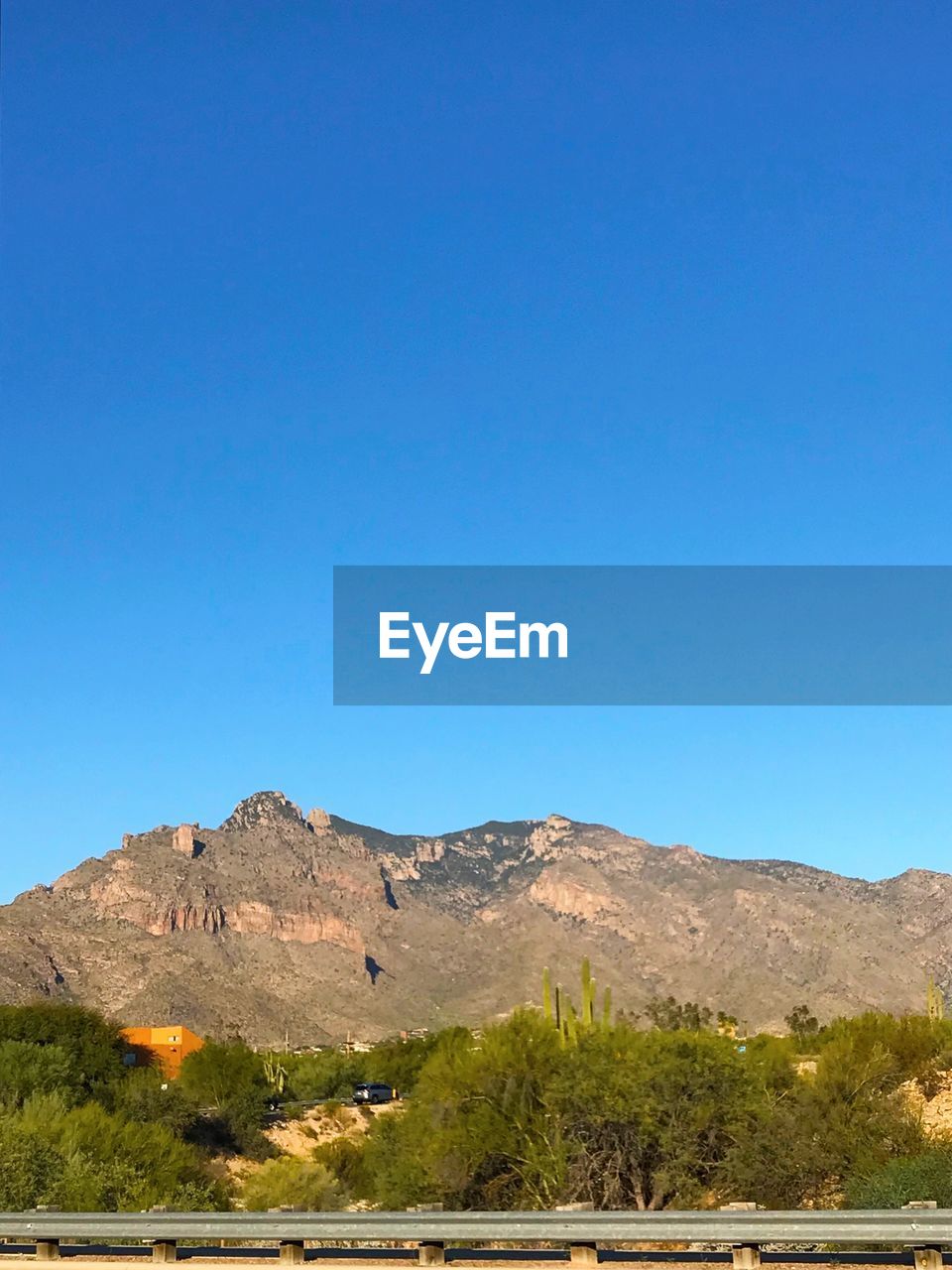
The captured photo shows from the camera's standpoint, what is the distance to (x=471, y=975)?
519ft

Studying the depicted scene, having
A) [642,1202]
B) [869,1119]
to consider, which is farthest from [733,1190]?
[869,1119]

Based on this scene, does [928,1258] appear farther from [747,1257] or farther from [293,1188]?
[293,1188]

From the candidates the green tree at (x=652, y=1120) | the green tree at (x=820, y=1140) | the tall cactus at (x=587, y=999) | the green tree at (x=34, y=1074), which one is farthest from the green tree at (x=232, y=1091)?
the green tree at (x=820, y=1140)

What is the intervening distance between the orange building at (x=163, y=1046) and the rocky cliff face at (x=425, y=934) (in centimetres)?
3106

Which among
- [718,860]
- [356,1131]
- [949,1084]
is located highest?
[718,860]

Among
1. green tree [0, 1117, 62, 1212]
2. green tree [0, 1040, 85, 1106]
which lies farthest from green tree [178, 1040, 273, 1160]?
green tree [0, 1117, 62, 1212]

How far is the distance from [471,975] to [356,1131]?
94.8 m

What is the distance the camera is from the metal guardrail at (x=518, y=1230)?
12.4 meters

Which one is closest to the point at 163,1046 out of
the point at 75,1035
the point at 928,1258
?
the point at 75,1035

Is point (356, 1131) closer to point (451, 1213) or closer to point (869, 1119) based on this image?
point (869, 1119)

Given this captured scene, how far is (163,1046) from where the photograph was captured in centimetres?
8975

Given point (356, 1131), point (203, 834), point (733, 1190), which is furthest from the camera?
point (203, 834)

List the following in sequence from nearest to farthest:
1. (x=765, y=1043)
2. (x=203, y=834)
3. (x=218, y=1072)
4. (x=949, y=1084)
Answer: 1. (x=949, y=1084)
2. (x=765, y=1043)
3. (x=218, y=1072)
4. (x=203, y=834)

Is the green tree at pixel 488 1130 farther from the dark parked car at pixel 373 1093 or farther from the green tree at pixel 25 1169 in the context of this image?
the dark parked car at pixel 373 1093
